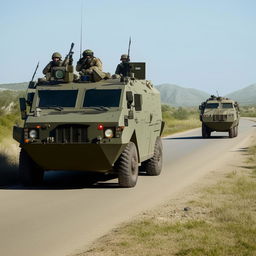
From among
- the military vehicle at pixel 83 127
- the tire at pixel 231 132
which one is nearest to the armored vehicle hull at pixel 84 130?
the military vehicle at pixel 83 127

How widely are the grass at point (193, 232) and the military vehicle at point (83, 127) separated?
6.30 ft

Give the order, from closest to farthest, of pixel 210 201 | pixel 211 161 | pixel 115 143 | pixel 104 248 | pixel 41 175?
pixel 104 248, pixel 210 201, pixel 115 143, pixel 41 175, pixel 211 161

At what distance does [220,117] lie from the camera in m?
31.0

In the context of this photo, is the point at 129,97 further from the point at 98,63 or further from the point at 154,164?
the point at 154,164

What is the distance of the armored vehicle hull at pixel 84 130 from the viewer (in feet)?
36.4

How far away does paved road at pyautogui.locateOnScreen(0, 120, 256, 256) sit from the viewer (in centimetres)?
705

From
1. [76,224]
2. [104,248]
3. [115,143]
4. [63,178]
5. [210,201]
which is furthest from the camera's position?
[63,178]

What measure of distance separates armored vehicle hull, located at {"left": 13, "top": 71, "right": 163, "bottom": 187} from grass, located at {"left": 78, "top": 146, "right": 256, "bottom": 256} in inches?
73.7

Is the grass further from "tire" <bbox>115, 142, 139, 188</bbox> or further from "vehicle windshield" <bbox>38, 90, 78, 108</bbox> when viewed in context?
"vehicle windshield" <bbox>38, 90, 78, 108</bbox>

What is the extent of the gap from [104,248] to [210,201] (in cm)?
370

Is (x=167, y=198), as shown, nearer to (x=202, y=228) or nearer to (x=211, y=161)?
(x=202, y=228)

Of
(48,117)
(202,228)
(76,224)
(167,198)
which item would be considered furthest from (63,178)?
(202,228)

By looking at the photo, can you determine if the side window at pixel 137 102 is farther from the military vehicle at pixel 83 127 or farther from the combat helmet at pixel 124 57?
the combat helmet at pixel 124 57

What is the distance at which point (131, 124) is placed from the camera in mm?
11664
